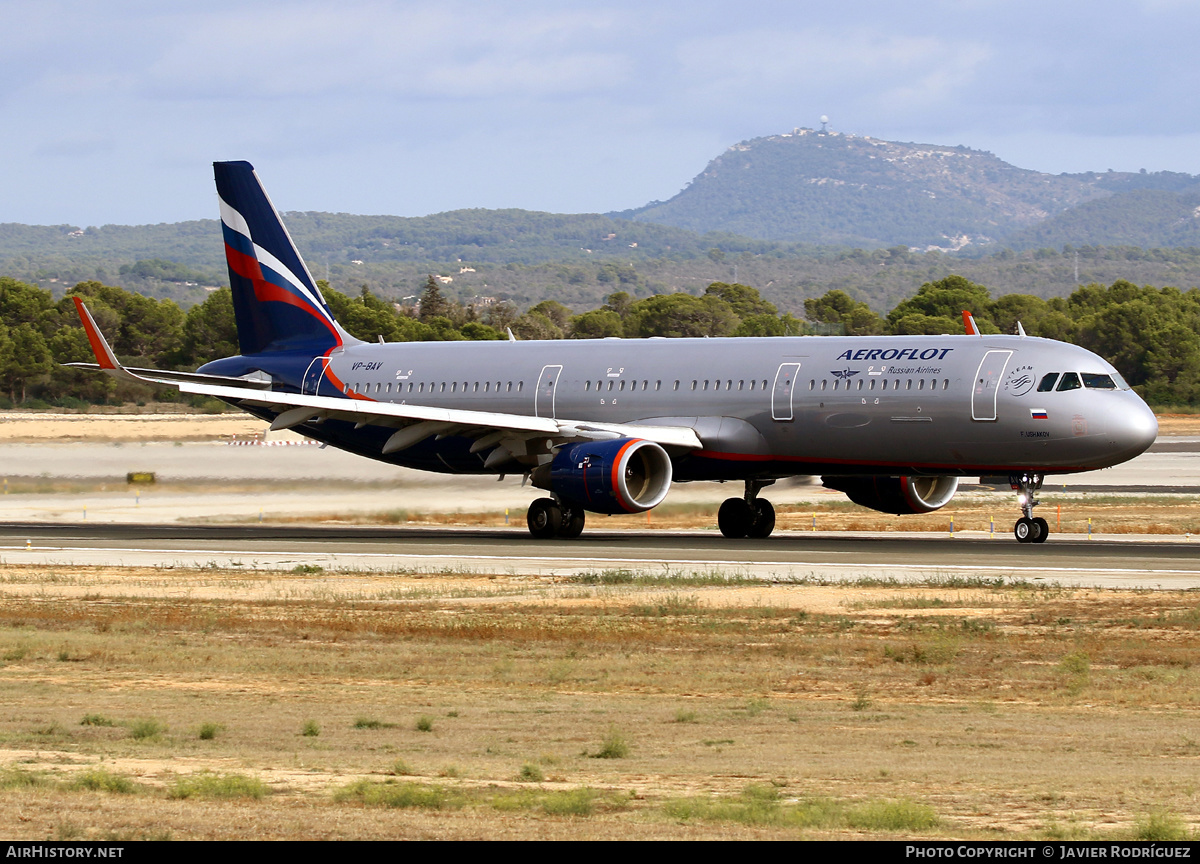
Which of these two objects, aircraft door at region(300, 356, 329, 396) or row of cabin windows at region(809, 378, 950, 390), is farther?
aircraft door at region(300, 356, 329, 396)

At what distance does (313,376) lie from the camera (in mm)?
43375

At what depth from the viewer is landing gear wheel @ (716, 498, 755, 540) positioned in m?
38.3

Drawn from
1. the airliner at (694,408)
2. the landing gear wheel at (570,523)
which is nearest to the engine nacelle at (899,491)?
the airliner at (694,408)

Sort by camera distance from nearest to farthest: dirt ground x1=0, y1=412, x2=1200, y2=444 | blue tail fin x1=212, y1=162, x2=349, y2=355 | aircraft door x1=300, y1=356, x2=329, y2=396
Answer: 1. aircraft door x1=300, y1=356, x2=329, y2=396
2. blue tail fin x1=212, y1=162, x2=349, y2=355
3. dirt ground x1=0, y1=412, x2=1200, y2=444

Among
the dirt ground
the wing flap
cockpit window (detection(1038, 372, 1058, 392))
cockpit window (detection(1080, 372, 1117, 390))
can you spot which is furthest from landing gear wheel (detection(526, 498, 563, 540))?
the dirt ground

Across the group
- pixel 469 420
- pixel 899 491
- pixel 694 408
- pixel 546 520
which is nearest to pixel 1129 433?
pixel 899 491

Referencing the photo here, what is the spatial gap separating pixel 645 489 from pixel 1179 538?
500 inches

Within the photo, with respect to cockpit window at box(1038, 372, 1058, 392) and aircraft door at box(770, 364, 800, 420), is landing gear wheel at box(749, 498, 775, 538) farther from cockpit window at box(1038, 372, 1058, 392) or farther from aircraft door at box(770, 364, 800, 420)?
cockpit window at box(1038, 372, 1058, 392)

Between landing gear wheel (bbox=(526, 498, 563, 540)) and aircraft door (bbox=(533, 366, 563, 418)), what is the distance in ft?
9.68

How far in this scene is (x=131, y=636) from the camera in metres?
21.1

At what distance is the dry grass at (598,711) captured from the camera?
10352 mm

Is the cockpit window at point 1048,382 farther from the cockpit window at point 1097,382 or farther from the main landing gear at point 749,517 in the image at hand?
the main landing gear at point 749,517

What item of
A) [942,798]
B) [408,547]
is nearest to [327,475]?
[408,547]

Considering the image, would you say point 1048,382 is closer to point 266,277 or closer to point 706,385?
point 706,385
